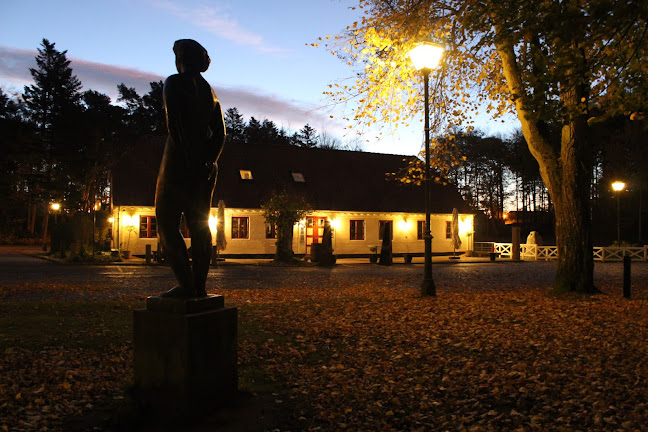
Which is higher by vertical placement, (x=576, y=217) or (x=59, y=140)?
(x=59, y=140)

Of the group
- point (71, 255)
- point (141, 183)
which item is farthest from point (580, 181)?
Result: point (141, 183)

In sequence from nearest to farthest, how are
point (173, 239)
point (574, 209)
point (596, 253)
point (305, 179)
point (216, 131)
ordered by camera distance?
point (173, 239), point (216, 131), point (574, 209), point (596, 253), point (305, 179)

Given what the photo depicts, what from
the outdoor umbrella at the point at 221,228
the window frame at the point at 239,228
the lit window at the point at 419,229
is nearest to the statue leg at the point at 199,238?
the outdoor umbrella at the point at 221,228

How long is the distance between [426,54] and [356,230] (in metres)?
23.1

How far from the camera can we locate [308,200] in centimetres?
3262

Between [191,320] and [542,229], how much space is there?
203ft

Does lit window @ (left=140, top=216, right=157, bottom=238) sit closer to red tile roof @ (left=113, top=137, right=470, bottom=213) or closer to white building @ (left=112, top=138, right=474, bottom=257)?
white building @ (left=112, top=138, right=474, bottom=257)

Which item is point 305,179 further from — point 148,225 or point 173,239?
point 173,239

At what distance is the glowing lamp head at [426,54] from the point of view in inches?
446

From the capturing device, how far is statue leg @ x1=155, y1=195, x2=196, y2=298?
4.70 meters

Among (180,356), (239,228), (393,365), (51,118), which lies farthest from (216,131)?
(51,118)

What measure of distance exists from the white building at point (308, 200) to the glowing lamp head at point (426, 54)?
2020cm

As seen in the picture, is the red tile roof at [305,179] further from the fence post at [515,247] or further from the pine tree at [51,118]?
the pine tree at [51,118]

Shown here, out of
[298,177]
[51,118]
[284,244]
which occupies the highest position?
[51,118]
